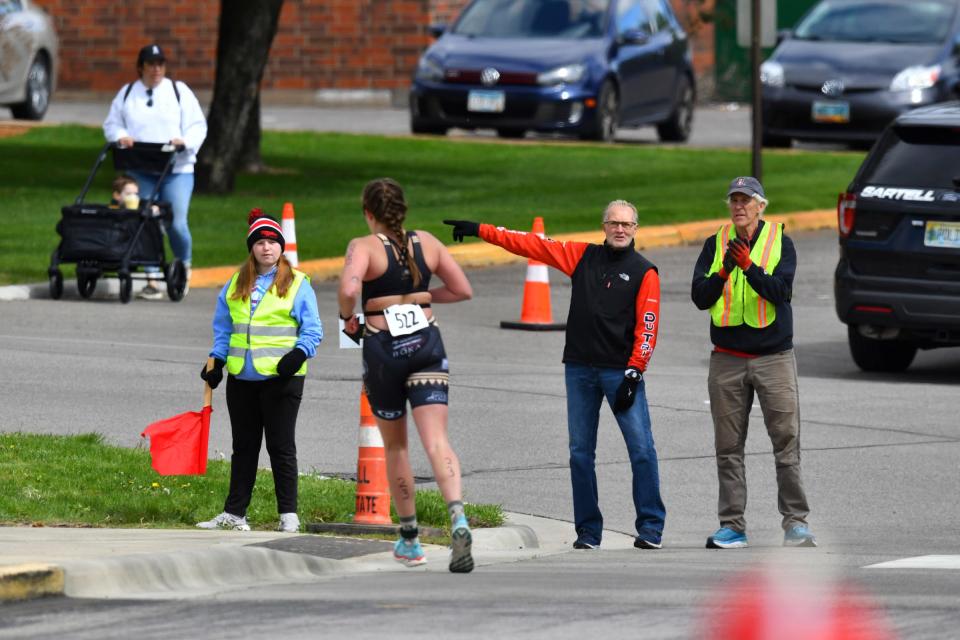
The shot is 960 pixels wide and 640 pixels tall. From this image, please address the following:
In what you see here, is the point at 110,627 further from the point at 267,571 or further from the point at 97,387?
the point at 97,387

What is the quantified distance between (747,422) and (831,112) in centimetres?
1753

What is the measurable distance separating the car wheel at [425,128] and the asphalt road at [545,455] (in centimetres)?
807

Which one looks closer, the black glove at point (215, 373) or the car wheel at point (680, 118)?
the black glove at point (215, 373)

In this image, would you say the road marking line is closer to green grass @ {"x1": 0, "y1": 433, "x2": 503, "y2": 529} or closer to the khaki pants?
the khaki pants

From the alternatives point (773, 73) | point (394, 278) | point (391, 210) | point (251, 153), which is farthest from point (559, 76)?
point (394, 278)

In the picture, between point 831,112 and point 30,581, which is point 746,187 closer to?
point 30,581

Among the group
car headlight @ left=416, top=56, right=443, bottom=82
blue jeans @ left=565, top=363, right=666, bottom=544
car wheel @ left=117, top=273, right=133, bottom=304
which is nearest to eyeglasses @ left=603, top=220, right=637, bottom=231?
blue jeans @ left=565, top=363, right=666, bottom=544

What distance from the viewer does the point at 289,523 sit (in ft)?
32.3

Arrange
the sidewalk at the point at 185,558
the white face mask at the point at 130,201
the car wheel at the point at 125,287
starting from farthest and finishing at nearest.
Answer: the white face mask at the point at 130,201 → the car wheel at the point at 125,287 → the sidewalk at the point at 185,558

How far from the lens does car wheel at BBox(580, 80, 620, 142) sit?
26.9 meters

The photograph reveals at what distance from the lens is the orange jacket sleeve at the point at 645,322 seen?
32.0 ft

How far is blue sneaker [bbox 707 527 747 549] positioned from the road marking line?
0.87 metres

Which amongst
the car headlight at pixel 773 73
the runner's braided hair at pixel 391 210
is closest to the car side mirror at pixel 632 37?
the car headlight at pixel 773 73

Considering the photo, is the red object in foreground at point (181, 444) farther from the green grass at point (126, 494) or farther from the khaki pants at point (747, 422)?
the khaki pants at point (747, 422)
